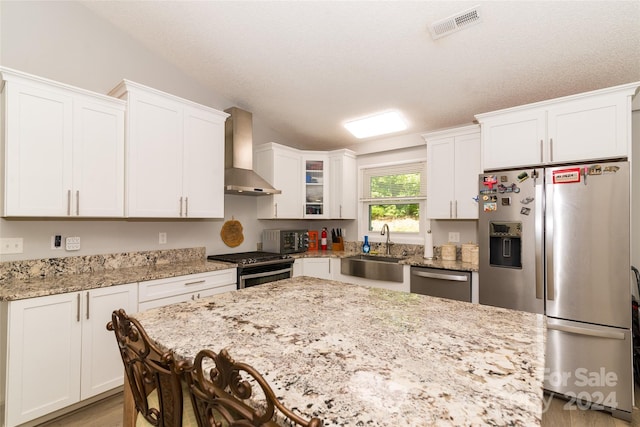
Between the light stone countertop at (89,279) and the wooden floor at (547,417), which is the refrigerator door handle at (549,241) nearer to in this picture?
the wooden floor at (547,417)

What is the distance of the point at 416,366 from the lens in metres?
0.85

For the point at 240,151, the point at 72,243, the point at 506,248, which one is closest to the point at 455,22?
the point at 506,248

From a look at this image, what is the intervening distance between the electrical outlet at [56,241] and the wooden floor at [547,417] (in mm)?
1227

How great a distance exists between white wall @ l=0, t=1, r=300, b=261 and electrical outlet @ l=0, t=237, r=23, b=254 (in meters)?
0.03

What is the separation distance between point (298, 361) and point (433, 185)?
286cm

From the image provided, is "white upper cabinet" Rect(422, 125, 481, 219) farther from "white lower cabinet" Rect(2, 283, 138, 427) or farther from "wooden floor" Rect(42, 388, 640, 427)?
"white lower cabinet" Rect(2, 283, 138, 427)

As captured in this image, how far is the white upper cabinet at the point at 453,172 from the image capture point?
3.04m

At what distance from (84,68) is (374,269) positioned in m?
3.36

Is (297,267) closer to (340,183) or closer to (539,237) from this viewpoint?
(340,183)

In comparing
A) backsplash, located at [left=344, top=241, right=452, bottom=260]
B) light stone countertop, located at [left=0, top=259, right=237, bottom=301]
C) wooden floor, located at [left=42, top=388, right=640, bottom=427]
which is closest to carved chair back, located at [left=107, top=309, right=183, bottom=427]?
light stone countertop, located at [left=0, top=259, right=237, bottom=301]

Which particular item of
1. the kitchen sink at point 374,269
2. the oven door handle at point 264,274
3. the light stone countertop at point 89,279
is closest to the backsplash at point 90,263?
the light stone countertop at point 89,279

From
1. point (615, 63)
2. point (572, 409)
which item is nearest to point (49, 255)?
point (572, 409)

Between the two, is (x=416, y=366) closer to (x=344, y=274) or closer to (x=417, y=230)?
(x=344, y=274)

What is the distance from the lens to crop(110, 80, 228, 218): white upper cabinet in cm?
250
